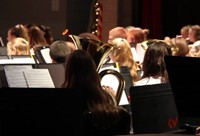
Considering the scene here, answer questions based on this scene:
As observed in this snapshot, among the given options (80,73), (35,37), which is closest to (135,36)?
(35,37)

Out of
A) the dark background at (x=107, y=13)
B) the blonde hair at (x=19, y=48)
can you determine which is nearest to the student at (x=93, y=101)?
the blonde hair at (x=19, y=48)

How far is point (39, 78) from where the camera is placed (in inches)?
213

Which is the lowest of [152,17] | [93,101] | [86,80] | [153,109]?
[152,17]

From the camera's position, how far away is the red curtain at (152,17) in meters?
14.5

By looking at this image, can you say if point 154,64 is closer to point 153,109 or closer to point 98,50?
point 98,50

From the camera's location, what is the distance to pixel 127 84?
6.36 metres

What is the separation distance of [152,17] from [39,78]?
9.41 m

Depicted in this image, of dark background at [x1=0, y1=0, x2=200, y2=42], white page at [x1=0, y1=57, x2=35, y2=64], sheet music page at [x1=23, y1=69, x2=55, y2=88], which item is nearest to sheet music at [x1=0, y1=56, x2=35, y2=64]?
white page at [x1=0, y1=57, x2=35, y2=64]

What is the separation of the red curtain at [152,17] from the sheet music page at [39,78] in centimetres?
922

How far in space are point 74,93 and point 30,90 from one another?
213mm

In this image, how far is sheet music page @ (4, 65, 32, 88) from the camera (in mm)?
5240

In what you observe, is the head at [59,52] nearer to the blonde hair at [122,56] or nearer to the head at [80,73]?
the blonde hair at [122,56]

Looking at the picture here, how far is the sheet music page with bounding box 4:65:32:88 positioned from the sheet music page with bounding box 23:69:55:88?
36mm

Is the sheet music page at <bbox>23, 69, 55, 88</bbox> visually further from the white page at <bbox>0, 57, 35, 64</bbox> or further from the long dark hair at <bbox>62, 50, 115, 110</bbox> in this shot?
the white page at <bbox>0, 57, 35, 64</bbox>
